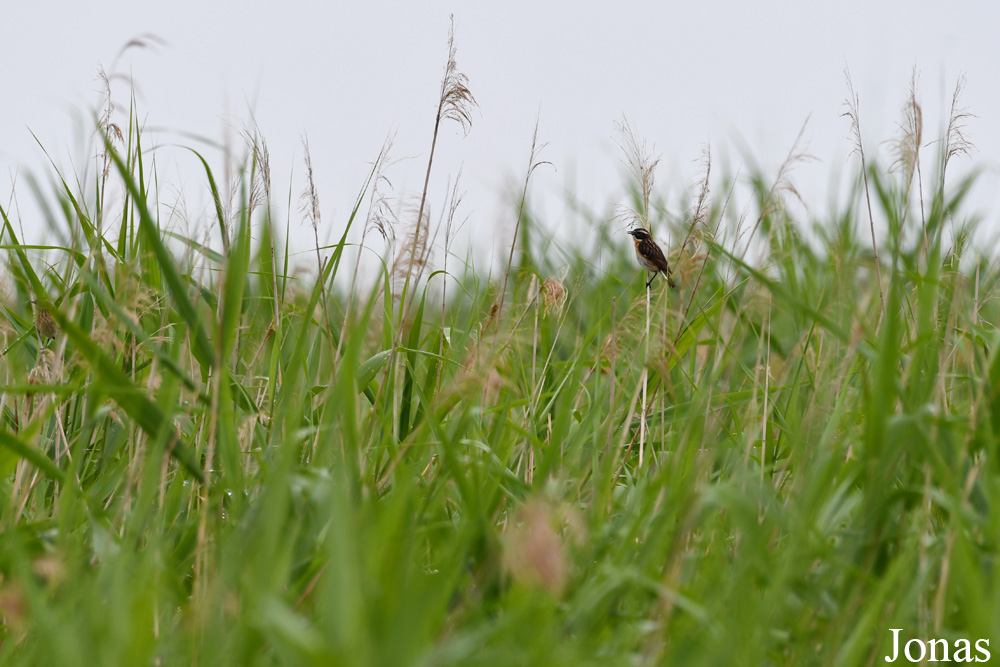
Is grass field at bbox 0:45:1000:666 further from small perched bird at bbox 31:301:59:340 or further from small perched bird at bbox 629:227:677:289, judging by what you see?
small perched bird at bbox 629:227:677:289

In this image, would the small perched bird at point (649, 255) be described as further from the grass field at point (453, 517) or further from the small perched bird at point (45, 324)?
the small perched bird at point (45, 324)

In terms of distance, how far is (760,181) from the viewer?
4832mm

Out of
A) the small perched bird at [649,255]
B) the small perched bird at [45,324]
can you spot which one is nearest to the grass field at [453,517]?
the small perched bird at [45,324]

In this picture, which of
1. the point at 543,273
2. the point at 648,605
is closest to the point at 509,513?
the point at 648,605

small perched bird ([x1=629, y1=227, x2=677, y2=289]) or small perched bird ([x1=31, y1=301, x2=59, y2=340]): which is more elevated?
small perched bird ([x1=629, y1=227, x2=677, y2=289])

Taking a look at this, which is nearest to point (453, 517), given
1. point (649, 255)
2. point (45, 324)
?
point (45, 324)

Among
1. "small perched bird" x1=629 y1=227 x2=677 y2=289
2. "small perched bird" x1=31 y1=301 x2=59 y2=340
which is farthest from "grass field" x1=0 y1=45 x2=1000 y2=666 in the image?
"small perched bird" x1=629 y1=227 x2=677 y2=289

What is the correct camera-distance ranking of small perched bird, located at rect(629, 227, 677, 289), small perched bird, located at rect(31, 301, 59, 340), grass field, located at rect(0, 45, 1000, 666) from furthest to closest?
small perched bird, located at rect(629, 227, 677, 289) → small perched bird, located at rect(31, 301, 59, 340) → grass field, located at rect(0, 45, 1000, 666)

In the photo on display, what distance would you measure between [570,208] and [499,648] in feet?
11.3

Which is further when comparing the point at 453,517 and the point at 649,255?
the point at 649,255

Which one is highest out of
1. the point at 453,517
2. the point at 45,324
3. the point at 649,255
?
the point at 649,255

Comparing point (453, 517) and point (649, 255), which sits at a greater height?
point (649, 255)

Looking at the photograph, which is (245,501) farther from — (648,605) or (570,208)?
(570,208)

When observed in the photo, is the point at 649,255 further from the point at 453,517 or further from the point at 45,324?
the point at 45,324
